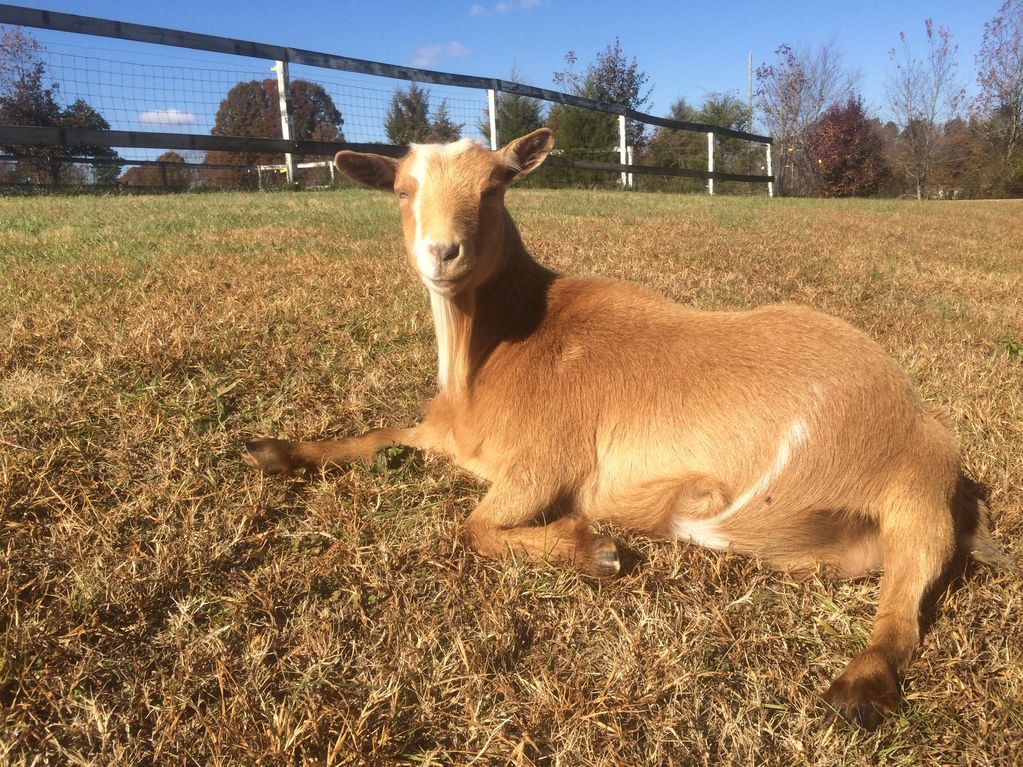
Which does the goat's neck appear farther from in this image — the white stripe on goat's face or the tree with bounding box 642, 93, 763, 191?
the tree with bounding box 642, 93, 763, 191

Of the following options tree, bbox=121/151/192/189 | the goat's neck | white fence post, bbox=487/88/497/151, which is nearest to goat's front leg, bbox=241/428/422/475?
the goat's neck

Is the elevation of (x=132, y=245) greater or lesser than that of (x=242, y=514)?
greater

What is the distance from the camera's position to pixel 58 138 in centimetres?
916

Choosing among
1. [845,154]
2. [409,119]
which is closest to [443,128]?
[409,119]

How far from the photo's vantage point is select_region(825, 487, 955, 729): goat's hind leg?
1626 millimetres

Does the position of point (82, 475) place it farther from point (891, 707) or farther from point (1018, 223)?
point (1018, 223)

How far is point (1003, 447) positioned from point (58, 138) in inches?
455

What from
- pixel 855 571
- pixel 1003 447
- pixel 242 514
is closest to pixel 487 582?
pixel 242 514

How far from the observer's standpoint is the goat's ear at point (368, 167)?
9.37ft

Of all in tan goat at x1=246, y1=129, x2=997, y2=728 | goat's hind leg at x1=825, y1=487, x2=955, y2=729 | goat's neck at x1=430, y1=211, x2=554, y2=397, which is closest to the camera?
goat's hind leg at x1=825, y1=487, x2=955, y2=729

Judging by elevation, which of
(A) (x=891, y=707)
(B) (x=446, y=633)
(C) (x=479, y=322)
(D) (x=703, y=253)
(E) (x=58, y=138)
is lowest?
(A) (x=891, y=707)

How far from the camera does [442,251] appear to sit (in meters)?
2.29

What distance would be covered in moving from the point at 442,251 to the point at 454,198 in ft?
1.02

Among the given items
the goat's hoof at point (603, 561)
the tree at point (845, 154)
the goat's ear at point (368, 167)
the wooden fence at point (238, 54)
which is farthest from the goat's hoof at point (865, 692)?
the tree at point (845, 154)
